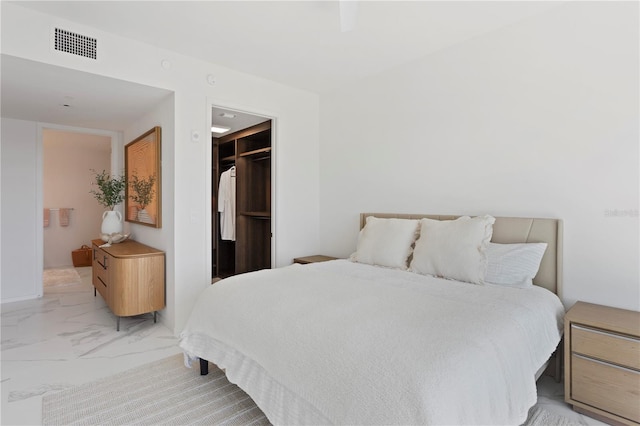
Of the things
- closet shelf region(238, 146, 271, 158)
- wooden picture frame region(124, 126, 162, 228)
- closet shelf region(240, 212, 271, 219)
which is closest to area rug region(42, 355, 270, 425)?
wooden picture frame region(124, 126, 162, 228)

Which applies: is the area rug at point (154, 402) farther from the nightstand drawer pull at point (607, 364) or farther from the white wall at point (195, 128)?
the nightstand drawer pull at point (607, 364)

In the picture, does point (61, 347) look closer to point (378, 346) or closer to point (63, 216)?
point (378, 346)

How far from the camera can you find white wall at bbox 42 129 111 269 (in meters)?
6.57

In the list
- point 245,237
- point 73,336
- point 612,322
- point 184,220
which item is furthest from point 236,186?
point 612,322

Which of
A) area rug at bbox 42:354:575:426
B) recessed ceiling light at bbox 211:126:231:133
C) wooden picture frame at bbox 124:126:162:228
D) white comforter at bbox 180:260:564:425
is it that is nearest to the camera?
white comforter at bbox 180:260:564:425

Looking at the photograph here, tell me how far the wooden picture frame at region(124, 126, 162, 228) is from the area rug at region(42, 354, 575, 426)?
63.4 inches

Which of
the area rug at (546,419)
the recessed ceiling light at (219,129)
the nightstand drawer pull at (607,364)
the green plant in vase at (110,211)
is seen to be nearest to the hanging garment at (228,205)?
the recessed ceiling light at (219,129)

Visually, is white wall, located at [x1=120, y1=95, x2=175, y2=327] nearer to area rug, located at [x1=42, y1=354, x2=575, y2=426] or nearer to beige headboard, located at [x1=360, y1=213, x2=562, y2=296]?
area rug, located at [x1=42, y1=354, x2=575, y2=426]

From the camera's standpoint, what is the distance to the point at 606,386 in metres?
1.84

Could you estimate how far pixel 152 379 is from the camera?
2354 millimetres

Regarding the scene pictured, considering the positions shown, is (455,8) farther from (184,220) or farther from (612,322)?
(184,220)

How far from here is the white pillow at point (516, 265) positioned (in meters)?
2.34

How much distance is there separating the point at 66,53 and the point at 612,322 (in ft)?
13.3

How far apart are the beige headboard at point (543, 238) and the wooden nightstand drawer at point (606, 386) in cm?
62
